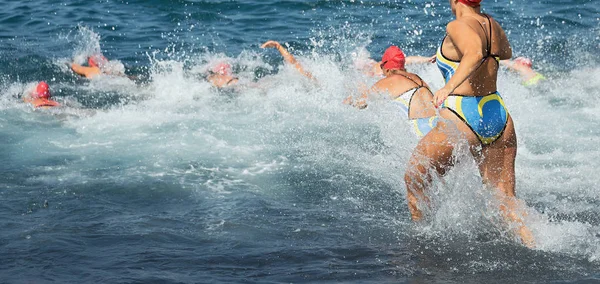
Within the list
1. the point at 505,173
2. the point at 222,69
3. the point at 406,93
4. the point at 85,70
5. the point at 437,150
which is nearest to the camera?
the point at 437,150

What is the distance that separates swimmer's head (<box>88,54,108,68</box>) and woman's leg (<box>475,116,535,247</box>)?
335 inches

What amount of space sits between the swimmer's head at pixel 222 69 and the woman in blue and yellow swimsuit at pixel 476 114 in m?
6.49

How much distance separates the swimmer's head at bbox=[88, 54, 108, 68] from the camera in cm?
1253

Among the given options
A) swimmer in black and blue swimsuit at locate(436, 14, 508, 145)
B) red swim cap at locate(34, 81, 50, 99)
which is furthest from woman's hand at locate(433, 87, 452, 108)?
red swim cap at locate(34, 81, 50, 99)

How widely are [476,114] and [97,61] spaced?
8.71 metres

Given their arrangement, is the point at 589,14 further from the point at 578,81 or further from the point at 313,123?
the point at 313,123

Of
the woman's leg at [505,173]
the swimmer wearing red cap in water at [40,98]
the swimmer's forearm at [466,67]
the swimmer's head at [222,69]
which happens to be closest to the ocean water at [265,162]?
the woman's leg at [505,173]

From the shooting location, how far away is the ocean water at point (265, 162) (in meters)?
5.52

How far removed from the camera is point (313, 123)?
9.77m

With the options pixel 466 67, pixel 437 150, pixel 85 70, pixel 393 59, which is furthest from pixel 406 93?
pixel 85 70

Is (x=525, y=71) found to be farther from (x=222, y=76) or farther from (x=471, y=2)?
(x=471, y=2)

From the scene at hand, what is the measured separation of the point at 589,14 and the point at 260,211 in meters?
11.3

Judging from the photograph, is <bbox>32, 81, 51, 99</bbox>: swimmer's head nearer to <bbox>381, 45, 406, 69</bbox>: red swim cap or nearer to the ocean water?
the ocean water

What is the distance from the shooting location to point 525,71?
36.4ft
